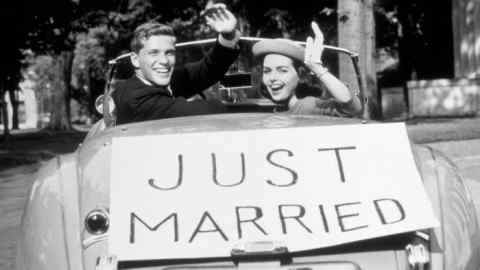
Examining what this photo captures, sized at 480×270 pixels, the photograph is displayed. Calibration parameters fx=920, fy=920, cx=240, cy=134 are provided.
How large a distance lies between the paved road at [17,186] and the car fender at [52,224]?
2405 millimetres

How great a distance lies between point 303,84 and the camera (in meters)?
5.20

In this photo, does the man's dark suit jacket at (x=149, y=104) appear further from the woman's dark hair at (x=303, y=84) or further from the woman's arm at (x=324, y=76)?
the woman's arm at (x=324, y=76)

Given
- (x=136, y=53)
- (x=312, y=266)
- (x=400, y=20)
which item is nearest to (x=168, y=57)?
(x=136, y=53)

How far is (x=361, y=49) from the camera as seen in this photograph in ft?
52.6

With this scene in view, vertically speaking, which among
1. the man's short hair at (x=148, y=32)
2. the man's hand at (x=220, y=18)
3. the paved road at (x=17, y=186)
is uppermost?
the man's hand at (x=220, y=18)

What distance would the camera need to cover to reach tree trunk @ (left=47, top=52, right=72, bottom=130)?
44.0 meters

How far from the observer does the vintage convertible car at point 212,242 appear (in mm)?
3268

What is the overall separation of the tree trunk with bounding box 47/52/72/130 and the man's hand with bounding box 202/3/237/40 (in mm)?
39244

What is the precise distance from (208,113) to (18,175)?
1033cm

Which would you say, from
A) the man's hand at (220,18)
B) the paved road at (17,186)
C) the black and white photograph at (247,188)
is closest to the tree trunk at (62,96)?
the paved road at (17,186)

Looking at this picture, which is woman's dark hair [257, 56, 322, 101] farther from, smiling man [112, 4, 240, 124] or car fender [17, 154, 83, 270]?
car fender [17, 154, 83, 270]

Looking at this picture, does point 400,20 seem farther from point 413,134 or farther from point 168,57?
point 168,57

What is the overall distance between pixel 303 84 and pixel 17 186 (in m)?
8.28

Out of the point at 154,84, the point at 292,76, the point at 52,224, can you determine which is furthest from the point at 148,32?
the point at 52,224
